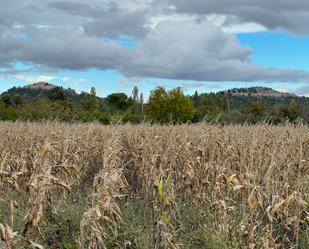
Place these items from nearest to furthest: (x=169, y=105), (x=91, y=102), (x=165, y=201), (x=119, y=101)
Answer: (x=165, y=201) → (x=169, y=105) → (x=91, y=102) → (x=119, y=101)

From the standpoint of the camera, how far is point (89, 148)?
998 centimetres

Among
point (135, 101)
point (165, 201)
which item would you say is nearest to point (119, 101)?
point (135, 101)

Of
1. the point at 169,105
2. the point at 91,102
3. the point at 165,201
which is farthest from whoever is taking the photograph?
the point at 91,102

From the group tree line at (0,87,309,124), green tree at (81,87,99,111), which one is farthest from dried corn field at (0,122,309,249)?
green tree at (81,87,99,111)

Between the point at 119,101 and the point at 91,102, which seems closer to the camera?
the point at 91,102

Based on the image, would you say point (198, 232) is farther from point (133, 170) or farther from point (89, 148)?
point (89, 148)

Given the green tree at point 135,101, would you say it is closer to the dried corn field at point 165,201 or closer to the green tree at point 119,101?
the green tree at point 119,101

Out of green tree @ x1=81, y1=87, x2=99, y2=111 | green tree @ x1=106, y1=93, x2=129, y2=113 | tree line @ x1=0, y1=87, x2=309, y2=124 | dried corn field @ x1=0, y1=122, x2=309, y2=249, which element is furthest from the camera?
green tree @ x1=106, y1=93, x2=129, y2=113

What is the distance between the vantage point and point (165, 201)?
12.6 feet

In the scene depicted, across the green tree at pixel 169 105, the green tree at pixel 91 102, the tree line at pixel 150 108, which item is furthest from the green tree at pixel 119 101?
the green tree at pixel 169 105

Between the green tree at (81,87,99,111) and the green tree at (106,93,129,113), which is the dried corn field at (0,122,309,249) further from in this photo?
the green tree at (106,93,129,113)

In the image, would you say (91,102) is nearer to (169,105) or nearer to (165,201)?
(169,105)

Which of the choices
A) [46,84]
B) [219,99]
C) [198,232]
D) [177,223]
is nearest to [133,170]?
[177,223]

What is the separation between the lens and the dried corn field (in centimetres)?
380
